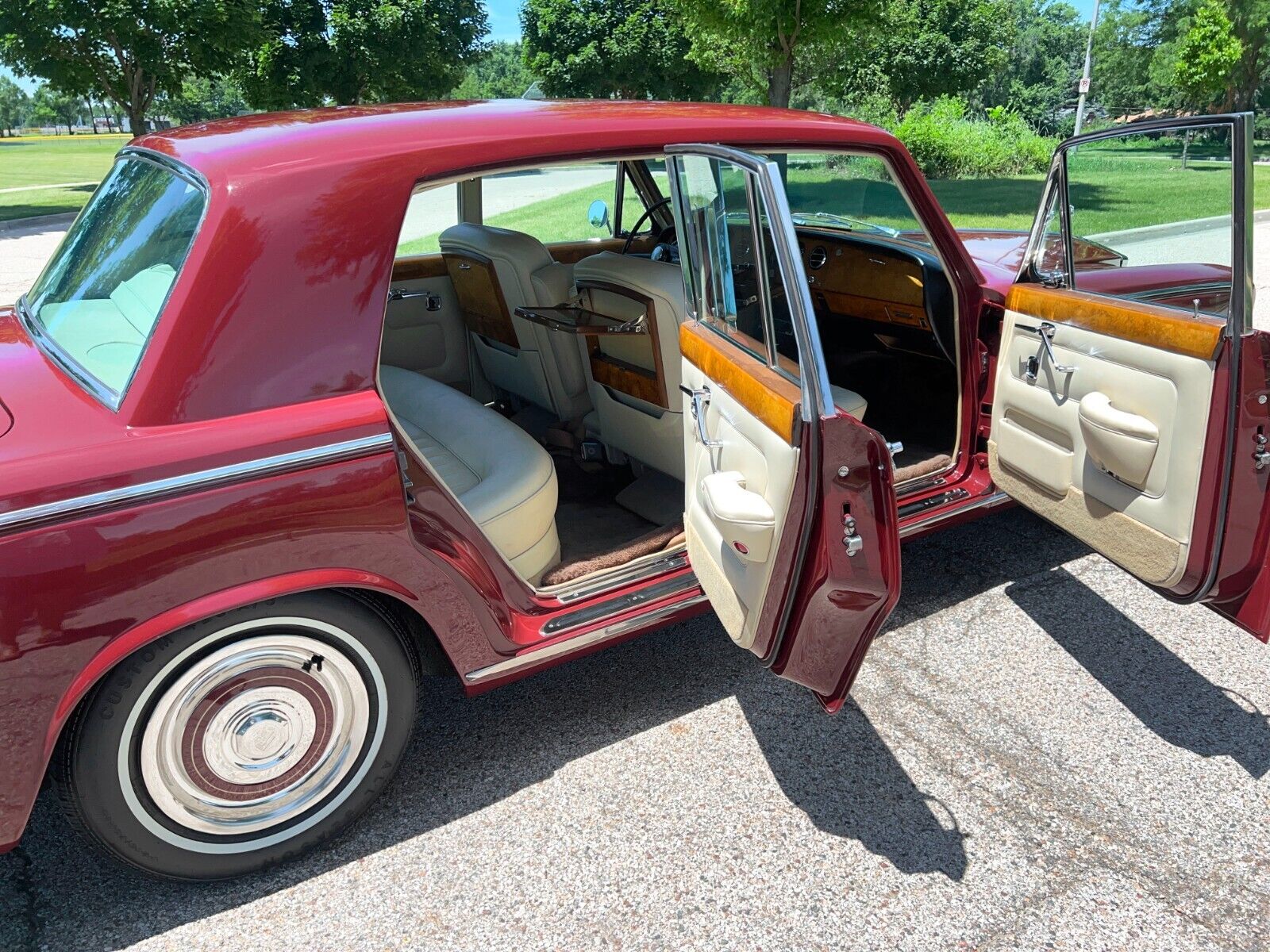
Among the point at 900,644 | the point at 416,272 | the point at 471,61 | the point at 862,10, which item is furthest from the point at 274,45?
the point at 900,644

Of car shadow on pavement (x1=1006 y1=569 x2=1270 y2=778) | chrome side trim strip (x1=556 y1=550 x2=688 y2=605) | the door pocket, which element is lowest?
car shadow on pavement (x1=1006 y1=569 x2=1270 y2=778)

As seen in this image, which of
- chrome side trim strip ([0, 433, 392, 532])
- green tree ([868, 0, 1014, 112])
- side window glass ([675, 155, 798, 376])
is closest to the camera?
chrome side trim strip ([0, 433, 392, 532])

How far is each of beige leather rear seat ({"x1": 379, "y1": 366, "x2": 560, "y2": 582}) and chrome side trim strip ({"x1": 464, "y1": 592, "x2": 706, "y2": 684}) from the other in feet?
0.88

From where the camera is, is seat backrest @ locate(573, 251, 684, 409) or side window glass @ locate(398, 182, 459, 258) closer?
seat backrest @ locate(573, 251, 684, 409)

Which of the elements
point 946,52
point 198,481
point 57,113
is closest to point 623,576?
point 198,481

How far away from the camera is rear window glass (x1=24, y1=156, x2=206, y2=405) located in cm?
195

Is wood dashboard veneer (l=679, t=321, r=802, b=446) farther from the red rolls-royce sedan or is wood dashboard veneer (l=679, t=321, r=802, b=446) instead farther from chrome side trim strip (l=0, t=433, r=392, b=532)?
chrome side trim strip (l=0, t=433, r=392, b=532)

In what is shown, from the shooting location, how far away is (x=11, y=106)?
334 ft

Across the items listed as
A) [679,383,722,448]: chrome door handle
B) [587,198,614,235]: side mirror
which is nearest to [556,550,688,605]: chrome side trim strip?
[679,383,722,448]: chrome door handle

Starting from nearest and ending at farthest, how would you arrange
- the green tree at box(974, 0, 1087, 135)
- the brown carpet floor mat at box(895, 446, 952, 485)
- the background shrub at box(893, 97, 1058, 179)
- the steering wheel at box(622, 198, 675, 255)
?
the brown carpet floor mat at box(895, 446, 952, 485)
the steering wheel at box(622, 198, 675, 255)
the background shrub at box(893, 97, 1058, 179)
the green tree at box(974, 0, 1087, 135)

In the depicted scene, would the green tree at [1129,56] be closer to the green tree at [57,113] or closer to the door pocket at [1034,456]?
the door pocket at [1034,456]

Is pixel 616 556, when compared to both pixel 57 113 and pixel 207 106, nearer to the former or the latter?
pixel 207 106

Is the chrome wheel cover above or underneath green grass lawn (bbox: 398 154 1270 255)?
underneath

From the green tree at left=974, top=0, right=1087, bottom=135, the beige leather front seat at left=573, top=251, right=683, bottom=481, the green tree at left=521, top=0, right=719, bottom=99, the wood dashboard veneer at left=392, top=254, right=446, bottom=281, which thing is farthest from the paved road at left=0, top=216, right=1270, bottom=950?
the green tree at left=974, top=0, right=1087, bottom=135
